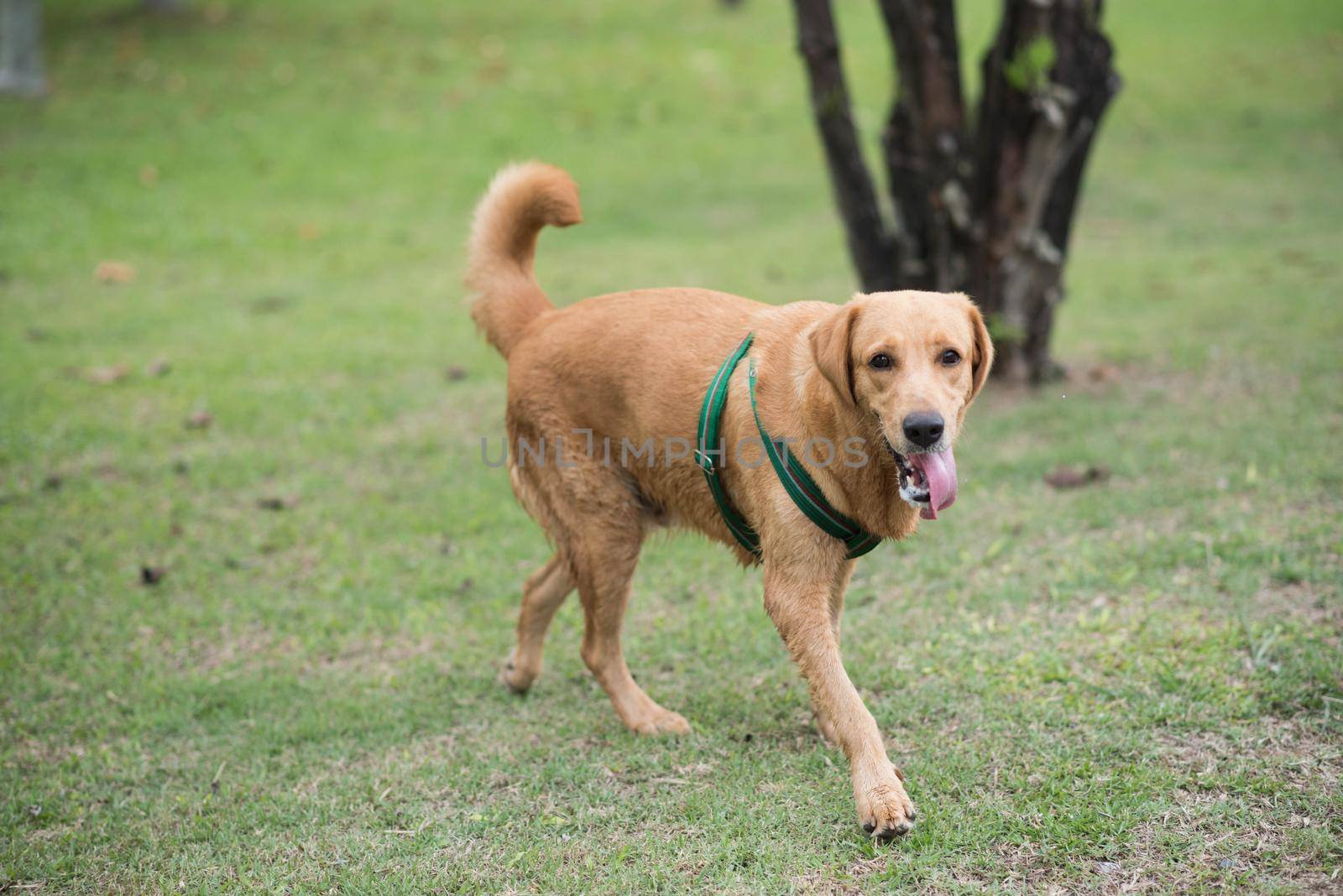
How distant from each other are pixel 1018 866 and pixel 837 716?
68cm

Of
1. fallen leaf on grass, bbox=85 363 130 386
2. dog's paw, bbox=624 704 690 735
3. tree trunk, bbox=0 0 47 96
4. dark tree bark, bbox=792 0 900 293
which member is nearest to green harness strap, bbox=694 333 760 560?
dog's paw, bbox=624 704 690 735

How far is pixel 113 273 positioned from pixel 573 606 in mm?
7895

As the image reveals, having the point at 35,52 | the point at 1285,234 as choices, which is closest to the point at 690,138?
the point at 1285,234

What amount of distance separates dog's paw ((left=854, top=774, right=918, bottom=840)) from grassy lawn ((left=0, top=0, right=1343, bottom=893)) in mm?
73

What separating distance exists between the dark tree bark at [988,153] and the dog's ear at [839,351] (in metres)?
4.09

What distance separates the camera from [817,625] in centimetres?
387

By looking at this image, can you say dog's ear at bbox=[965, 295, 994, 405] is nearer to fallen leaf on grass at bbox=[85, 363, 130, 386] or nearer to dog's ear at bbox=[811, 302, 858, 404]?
dog's ear at bbox=[811, 302, 858, 404]

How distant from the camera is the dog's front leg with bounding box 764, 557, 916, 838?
11.7 ft

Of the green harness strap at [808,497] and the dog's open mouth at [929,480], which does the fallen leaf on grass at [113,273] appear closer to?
the green harness strap at [808,497]

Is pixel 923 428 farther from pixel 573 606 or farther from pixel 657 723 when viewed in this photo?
pixel 573 606

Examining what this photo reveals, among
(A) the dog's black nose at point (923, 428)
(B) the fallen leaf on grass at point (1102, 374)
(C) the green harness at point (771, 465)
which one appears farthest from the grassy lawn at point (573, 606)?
(A) the dog's black nose at point (923, 428)

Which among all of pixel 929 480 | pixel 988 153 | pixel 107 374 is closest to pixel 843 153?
pixel 988 153

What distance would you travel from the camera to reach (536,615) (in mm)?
4781

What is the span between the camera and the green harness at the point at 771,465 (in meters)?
3.87
